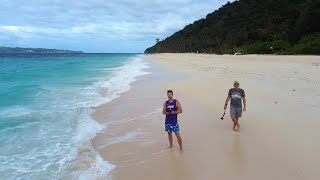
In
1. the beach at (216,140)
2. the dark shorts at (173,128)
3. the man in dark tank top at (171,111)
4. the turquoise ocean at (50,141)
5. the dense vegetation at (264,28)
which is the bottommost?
the turquoise ocean at (50,141)

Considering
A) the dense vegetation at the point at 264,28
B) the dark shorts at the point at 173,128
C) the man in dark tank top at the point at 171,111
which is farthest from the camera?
the dense vegetation at the point at 264,28

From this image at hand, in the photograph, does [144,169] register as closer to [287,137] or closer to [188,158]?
[188,158]

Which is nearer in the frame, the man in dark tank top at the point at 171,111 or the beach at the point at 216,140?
the beach at the point at 216,140

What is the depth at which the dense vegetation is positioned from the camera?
54178mm

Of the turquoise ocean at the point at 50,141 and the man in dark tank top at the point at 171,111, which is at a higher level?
the man in dark tank top at the point at 171,111

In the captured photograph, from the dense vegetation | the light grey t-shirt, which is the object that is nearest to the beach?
the light grey t-shirt

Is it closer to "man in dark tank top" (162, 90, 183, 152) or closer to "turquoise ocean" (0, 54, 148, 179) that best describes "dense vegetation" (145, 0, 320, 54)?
"turquoise ocean" (0, 54, 148, 179)

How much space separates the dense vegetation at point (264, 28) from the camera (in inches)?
2133

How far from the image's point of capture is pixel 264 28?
2972 inches

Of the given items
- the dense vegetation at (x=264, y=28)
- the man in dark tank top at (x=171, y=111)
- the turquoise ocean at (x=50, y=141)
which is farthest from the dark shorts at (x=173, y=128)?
the dense vegetation at (x=264, y=28)

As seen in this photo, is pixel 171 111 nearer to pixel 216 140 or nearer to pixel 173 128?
pixel 173 128

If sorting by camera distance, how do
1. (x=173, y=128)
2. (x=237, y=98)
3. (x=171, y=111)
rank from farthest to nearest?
(x=237, y=98) < (x=173, y=128) < (x=171, y=111)

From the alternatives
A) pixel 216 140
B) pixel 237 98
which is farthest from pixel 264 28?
pixel 216 140

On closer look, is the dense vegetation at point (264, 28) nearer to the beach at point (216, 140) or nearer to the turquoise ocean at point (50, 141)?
the beach at point (216, 140)
